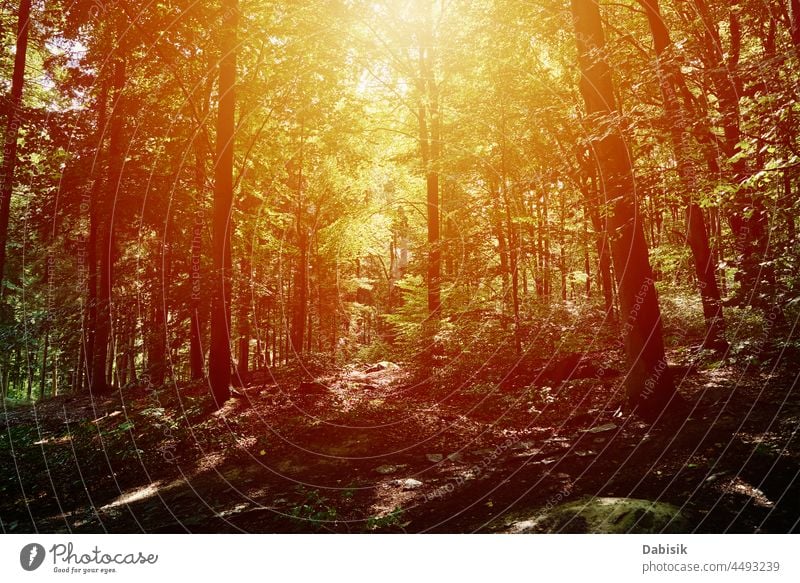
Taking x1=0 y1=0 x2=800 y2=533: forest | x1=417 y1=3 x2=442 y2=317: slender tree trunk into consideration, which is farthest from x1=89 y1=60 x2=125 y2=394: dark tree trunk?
x1=417 y1=3 x2=442 y2=317: slender tree trunk

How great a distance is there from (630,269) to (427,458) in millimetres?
5315

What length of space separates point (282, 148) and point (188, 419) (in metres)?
10.4

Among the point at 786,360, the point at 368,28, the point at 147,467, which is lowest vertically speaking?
the point at 147,467

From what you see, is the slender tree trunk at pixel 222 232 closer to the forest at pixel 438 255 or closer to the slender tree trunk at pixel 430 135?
the forest at pixel 438 255

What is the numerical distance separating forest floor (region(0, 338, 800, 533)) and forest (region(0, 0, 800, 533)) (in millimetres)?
63

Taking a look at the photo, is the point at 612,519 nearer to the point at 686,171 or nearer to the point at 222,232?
the point at 686,171

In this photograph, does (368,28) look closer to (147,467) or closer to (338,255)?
(338,255)

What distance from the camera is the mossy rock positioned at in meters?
4.26

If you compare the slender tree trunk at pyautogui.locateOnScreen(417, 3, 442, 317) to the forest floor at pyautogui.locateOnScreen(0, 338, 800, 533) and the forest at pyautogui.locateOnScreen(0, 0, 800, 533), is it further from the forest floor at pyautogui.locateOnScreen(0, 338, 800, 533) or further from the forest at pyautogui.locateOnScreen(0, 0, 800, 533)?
the forest floor at pyautogui.locateOnScreen(0, 338, 800, 533)

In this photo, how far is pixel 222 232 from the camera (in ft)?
40.5

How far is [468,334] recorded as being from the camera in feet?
41.4

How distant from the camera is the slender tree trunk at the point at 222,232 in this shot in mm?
12227

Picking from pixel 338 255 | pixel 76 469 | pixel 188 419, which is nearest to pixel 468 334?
pixel 188 419
